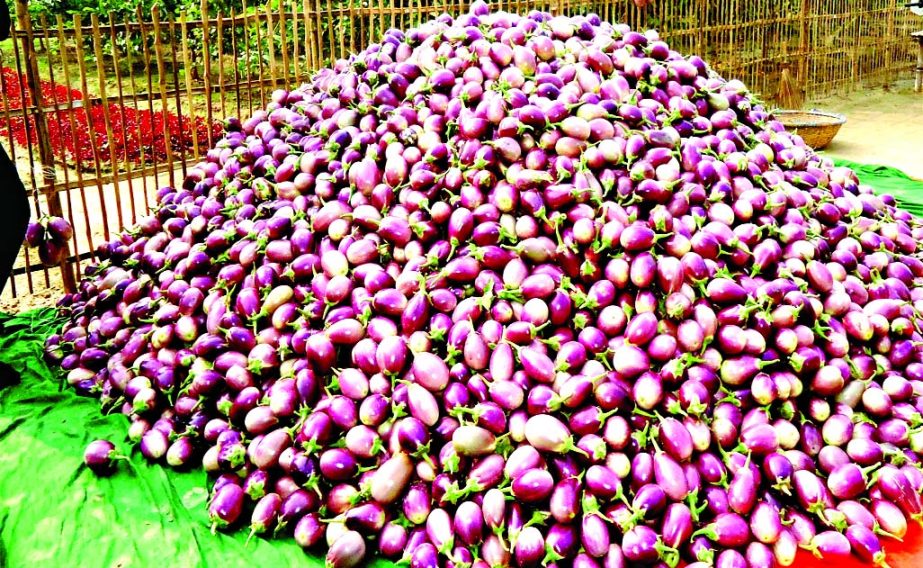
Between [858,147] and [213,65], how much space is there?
8.67 meters

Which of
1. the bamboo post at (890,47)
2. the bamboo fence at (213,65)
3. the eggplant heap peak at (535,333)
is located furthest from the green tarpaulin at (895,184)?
the bamboo post at (890,47)

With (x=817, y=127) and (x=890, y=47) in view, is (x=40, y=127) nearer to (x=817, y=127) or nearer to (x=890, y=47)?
(x=817, y=127)

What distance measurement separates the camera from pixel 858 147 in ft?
21.4

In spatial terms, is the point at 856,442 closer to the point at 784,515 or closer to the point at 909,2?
the point at 784,515

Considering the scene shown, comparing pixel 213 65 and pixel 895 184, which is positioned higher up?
pixel 213 65

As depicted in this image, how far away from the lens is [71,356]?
7.70 ft

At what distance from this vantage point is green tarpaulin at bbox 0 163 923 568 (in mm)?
1562

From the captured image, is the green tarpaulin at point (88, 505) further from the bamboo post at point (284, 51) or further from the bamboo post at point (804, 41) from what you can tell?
the bamboo post at point (804, 41)

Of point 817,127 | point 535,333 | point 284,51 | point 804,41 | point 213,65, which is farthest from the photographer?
point 213,65

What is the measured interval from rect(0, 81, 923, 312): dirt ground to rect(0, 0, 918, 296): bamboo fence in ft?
0.12

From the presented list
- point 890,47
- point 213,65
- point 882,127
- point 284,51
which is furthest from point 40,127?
point 890,47

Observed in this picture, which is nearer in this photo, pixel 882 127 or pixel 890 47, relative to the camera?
pixel 882 127

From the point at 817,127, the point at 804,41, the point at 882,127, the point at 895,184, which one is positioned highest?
the point at 804,41

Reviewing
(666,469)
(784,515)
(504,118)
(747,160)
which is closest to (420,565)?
(666,469)
